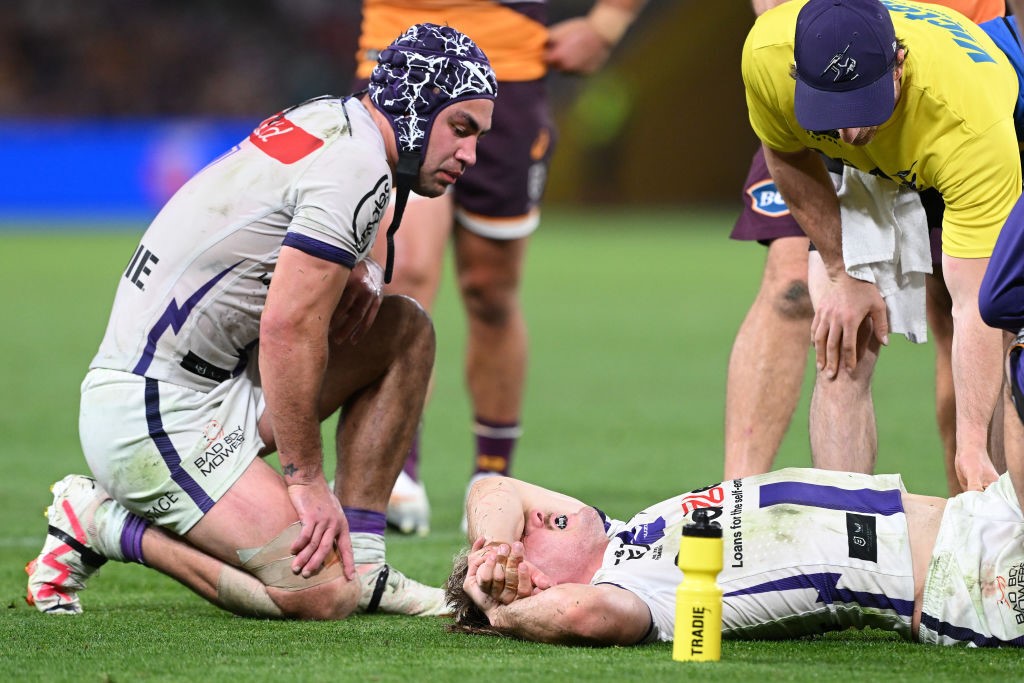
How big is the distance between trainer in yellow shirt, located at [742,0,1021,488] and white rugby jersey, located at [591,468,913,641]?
0.37m

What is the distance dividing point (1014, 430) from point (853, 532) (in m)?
0.44

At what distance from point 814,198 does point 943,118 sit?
56 cm

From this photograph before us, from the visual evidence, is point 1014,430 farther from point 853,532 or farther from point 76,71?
point 76,71

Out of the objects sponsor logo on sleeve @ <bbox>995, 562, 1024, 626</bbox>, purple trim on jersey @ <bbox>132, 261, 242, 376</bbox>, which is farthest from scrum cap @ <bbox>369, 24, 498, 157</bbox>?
sponsor logo on sleeve @ <bbox>995, 562, 1024, 626</bbox>

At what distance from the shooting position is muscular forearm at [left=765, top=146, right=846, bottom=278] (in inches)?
167

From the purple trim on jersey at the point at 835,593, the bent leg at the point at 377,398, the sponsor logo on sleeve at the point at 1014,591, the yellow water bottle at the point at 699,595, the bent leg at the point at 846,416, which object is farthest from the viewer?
the bent leg at the point at 846,416

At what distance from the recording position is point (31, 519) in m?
5.25

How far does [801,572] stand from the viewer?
11.1ft

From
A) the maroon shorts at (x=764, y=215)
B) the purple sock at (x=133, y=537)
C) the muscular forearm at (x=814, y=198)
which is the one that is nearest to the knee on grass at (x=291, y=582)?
the purple sock at (x=133, y=537)

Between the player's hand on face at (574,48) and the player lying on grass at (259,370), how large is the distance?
1.94 metres

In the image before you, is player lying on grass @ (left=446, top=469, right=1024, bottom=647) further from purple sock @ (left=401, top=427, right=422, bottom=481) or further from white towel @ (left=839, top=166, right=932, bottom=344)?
purple sock @ (left=401, top=427, right=422, bottom=481)

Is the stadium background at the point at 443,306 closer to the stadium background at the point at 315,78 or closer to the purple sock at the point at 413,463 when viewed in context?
the stadium background at the point at 315,78

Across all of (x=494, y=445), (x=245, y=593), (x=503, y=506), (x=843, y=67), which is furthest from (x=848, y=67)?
(x=494, y=445)

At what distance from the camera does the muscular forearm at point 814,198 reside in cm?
425
